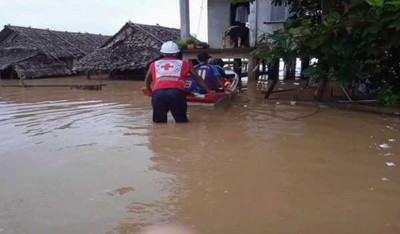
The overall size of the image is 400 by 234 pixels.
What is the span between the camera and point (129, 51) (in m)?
19.6

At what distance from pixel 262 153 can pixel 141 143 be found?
159cm

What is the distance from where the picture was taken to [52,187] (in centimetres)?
393

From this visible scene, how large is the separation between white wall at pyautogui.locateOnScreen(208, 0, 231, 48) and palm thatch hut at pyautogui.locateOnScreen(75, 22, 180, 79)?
279 centimetres

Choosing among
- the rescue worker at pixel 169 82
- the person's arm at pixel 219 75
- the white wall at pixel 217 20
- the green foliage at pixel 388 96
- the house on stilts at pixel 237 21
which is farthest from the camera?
the white wall at pixel 217 20

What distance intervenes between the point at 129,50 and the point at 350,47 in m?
13.3

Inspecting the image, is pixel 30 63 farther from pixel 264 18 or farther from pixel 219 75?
pixel 219 75

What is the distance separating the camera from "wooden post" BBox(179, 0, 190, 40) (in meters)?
15.0

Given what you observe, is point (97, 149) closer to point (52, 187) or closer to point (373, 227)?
point (52, 187)

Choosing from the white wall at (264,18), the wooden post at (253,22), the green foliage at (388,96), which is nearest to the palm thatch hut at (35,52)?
the wooden post at (253,22)

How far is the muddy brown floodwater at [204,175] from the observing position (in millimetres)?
3225

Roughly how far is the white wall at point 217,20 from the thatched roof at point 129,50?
279 cm

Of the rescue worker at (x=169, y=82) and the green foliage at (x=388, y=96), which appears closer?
the rescue worker at (x=169, y=82)

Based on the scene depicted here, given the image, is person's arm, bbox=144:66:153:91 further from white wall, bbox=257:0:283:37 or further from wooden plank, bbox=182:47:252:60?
white wall, bbox=257:0:283:37

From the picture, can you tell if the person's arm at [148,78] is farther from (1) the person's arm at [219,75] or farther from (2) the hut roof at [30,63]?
(2) the hut roof at [30,63]
